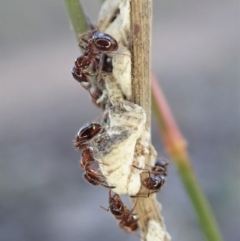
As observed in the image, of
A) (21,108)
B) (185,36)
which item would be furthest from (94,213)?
(185,36)

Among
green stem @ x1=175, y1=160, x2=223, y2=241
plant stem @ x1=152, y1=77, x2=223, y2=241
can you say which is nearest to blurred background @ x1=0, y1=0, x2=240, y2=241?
plant stem @ x1=152, y1=77, x2=223, y2=241

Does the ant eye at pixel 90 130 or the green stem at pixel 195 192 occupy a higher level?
the green stem at pixel 195 192

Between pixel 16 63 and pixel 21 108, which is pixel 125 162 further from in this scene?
pixel 16 63

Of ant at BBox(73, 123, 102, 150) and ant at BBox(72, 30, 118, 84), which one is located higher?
ant at BBox(72, 30, 118, 84)

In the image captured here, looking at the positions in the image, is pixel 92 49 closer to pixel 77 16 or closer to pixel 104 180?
pixel 77 16

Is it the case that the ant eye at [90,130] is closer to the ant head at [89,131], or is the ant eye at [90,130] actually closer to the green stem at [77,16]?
the ant head at [89,131]

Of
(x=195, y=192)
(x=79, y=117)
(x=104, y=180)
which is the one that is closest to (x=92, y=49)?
(x=104, y=180)

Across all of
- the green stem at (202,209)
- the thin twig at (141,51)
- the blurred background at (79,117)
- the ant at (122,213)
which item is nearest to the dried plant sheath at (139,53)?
the thin twig at (141,51)

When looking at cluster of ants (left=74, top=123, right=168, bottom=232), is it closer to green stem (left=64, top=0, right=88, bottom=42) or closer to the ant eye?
the ant eye
